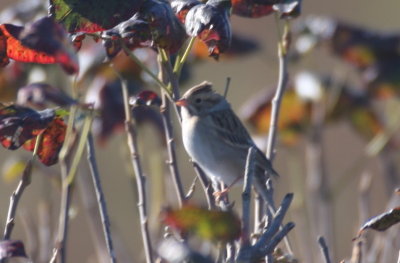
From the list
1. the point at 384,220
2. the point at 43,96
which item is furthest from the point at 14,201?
the point at 384,220

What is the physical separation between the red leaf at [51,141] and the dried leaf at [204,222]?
68 centimetres

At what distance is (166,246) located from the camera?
1.71 metres

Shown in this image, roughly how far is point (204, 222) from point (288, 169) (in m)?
6.55

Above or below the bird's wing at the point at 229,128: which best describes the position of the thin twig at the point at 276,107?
above

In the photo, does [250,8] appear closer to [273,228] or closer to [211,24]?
[211,24]

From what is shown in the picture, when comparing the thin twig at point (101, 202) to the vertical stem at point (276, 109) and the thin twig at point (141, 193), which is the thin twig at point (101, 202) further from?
the vertical stem at point (276, 109)

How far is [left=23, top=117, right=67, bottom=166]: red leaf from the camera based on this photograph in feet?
7.64

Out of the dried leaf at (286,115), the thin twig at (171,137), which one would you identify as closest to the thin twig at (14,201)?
the thin twig at (171,137)

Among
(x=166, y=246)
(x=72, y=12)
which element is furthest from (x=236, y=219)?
(x=72, y=12)

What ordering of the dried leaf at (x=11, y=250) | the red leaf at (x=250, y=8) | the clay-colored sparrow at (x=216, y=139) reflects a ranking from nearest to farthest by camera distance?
the dried leaf at (x=11, y=250), the red leaf at (x=250, y=8), the clay-colored sparrow at (x=216, y=139)

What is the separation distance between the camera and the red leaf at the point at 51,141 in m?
2.33

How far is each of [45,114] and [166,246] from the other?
0.57 meters

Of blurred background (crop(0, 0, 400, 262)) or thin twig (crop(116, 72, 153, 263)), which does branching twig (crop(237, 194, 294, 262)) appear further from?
blurred background (crop(0, 0, 400, 262))

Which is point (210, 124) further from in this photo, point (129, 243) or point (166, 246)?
point (129, 243)
